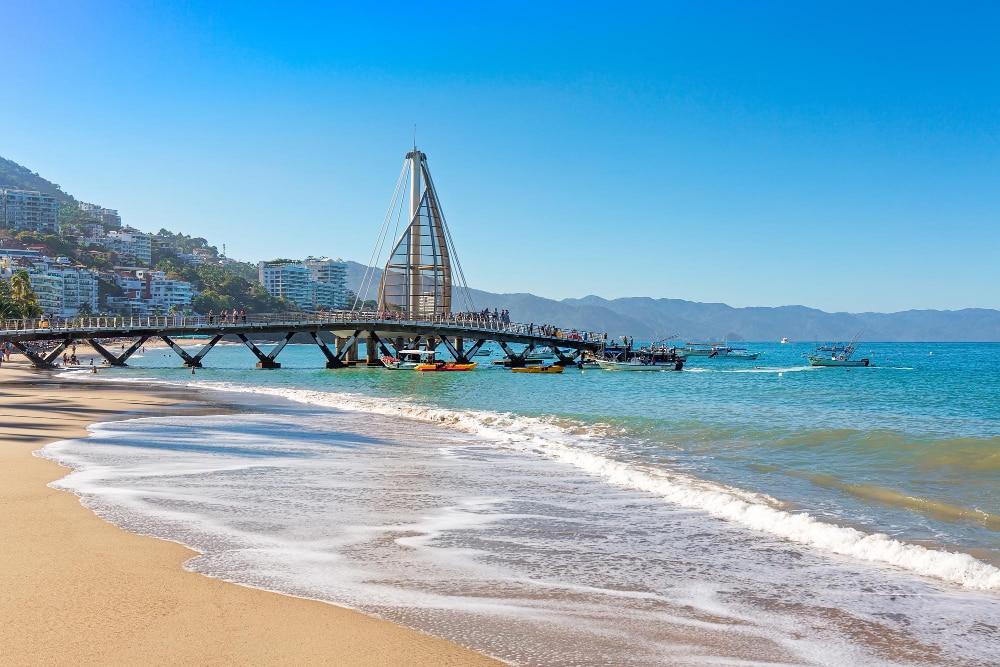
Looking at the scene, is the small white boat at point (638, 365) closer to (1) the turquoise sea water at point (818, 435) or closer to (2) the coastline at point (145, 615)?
(1) the turquoise sea water at point (818, 435)

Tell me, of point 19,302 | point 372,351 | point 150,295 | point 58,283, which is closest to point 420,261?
point 372,351

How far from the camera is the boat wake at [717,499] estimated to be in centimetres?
767

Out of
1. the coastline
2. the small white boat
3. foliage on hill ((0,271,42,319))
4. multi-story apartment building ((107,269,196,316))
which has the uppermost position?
multi-story apartment building ((107,269,196,316))

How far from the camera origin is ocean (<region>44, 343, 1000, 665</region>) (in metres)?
5.75

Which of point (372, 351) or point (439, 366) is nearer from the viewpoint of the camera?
point (439, 366)

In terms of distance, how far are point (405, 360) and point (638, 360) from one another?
19195 mm

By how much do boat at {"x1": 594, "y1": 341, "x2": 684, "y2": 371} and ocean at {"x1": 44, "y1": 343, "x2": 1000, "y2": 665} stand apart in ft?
137

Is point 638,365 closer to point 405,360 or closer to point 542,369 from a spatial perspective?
point 542,369

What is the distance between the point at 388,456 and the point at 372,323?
46.4m

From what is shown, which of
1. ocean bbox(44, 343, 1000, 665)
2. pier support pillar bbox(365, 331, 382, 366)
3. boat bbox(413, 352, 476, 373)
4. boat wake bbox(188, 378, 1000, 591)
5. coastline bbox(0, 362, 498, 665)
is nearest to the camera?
coastline bbox(0, 362, 498, 665)

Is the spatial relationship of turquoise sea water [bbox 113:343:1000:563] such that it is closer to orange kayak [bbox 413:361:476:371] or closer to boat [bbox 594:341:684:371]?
orange kayak [bbox 413:361:476:371]

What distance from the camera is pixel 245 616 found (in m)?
5.64

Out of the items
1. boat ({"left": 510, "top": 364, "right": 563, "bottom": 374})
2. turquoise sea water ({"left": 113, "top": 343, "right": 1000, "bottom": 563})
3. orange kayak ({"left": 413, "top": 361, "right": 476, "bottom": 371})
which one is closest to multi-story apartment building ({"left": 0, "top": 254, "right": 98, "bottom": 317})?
orange kayak ({"left": 413, "top": 361, "right": 476, "bottom": 371})

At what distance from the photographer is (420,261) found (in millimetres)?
79125
